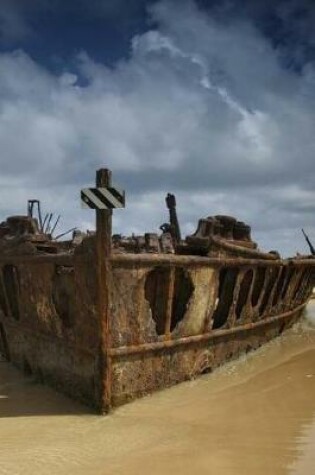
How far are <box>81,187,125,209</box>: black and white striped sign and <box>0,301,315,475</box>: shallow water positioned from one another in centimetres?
218

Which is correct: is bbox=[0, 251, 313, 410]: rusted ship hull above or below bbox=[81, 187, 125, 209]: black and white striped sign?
below

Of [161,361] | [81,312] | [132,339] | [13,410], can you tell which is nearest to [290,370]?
[161,361]

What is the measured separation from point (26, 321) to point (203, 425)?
3671mm

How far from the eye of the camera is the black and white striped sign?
578cm

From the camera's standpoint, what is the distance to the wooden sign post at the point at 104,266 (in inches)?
228

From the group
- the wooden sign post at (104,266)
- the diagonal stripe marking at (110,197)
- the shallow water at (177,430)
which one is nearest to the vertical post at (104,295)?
the wooden sign post at (104,266)

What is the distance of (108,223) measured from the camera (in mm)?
5809

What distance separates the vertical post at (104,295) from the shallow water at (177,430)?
Result: 0.26 metres

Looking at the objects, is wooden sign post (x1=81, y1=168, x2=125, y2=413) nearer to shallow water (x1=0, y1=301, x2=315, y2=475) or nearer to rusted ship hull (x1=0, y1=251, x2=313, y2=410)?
rusted ship hull (x1=0, y1=251, x2=313, y2=410)

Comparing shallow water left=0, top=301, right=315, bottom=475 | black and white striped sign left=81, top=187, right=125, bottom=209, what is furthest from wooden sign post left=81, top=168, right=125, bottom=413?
shallow water left=0, top=301, right=315, bottom=475

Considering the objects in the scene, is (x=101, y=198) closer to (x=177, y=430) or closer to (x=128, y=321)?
(x=128, y=321)

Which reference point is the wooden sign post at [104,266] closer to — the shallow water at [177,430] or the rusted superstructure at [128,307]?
the rusted superstructure at [128,307]

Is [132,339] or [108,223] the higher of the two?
[108,223]

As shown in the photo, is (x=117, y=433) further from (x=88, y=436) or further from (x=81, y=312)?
(x=81, y=312)
